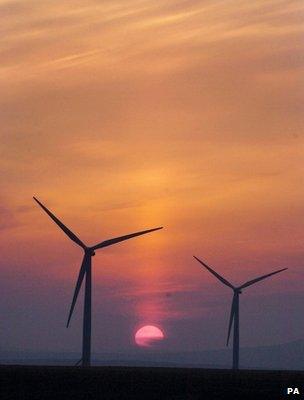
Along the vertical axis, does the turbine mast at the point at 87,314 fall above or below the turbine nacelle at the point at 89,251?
below

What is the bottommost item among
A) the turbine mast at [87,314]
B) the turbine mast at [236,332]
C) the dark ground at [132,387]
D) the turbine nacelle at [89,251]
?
the dark ground at [132,387]

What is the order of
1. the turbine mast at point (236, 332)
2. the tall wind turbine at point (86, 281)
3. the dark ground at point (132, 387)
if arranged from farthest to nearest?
the turbine mast at point (236, 332), the tall wind turbine at point (86, 281), the dark ground at point (132, 387)

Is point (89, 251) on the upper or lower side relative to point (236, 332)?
lower

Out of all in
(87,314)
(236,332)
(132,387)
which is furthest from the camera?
(236,332)

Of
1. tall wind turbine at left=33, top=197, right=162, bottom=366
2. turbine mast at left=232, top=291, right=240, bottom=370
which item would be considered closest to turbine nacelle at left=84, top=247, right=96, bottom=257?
tall wind turbine at left=33, top=197, right=162, bottom=366

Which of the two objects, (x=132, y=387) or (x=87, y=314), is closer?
(x=132, y=387)

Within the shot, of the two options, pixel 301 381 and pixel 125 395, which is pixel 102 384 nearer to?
pixel 125 395

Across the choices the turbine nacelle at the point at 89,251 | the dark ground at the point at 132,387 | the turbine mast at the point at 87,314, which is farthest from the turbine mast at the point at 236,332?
the dark ground at the point at 132,387

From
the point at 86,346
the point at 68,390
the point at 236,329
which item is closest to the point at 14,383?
the point at 68,390

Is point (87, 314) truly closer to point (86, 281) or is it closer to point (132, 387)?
point (86, 281)

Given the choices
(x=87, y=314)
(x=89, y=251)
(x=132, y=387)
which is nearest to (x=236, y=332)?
(x=89, y=251)

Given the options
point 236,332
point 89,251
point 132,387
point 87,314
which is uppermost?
point 236,332

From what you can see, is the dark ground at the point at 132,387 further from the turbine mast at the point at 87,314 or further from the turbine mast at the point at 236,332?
the turbine mast at the point at 236,332

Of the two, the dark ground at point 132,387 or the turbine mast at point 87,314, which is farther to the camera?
the turbine mast at point 87,314
